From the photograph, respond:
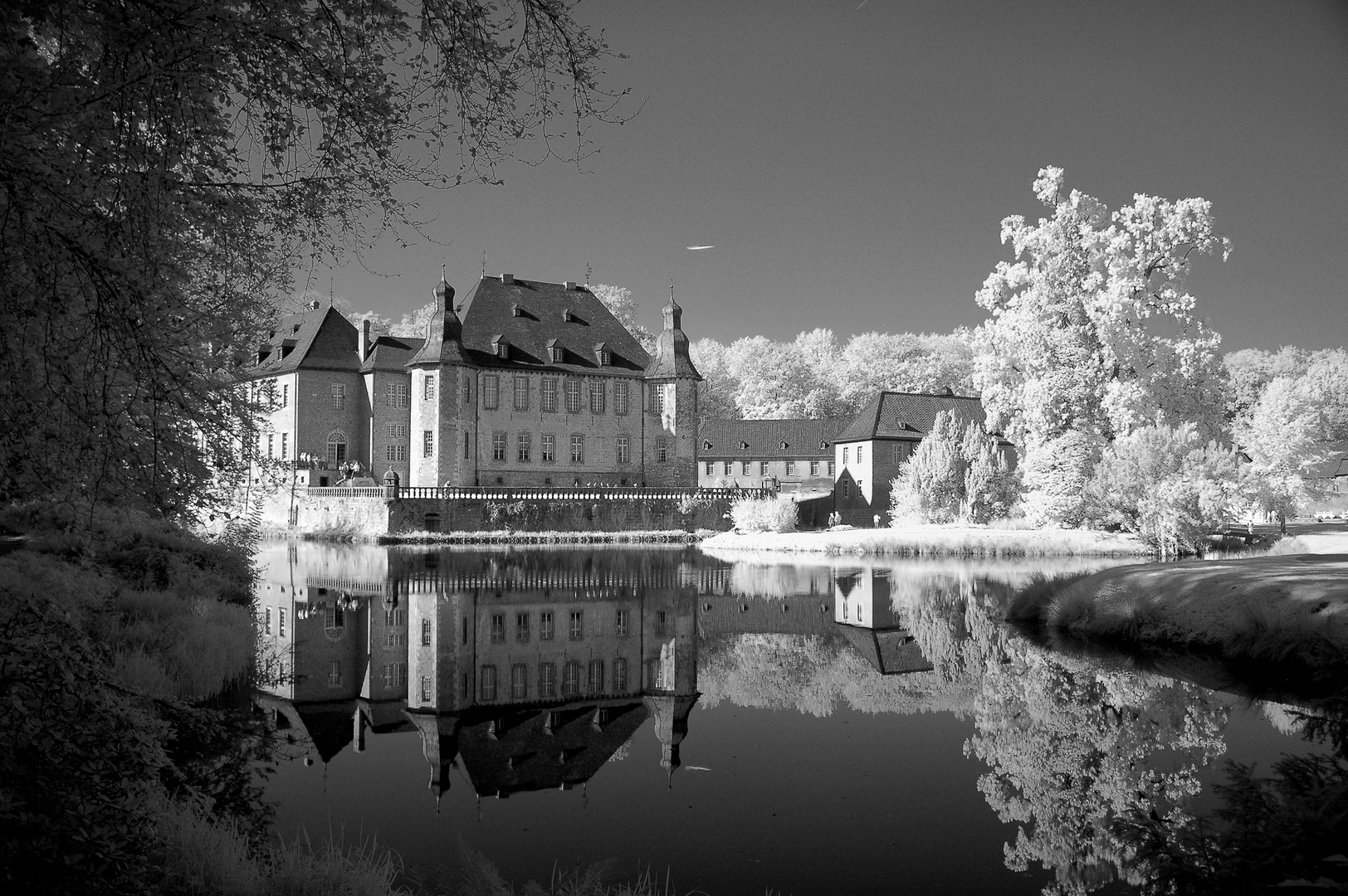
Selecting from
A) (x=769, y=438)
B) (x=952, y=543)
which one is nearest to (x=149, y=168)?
(x=952, y=543)

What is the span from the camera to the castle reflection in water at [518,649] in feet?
32.1

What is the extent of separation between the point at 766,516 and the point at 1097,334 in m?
19.3

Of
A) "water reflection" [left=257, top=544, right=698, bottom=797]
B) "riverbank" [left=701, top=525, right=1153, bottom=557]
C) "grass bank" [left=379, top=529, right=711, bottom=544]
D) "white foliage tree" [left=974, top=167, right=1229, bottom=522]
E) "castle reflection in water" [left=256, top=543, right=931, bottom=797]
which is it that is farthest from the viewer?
"grass bank" [left=379, top=529, right=711, bottom=544]

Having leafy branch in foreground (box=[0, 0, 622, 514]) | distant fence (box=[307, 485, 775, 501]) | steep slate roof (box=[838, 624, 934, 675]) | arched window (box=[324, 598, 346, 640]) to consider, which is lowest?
steep slate roof (box=[838, 624, 934, 675])

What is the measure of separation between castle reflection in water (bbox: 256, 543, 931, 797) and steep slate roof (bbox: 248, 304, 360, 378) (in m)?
24.6

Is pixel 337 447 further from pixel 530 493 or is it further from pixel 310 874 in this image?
pixel 310 874

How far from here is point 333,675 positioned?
1293 centimetres

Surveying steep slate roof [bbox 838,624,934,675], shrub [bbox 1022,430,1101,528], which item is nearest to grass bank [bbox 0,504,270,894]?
steep slate roof [bbox 838,624,934,675]

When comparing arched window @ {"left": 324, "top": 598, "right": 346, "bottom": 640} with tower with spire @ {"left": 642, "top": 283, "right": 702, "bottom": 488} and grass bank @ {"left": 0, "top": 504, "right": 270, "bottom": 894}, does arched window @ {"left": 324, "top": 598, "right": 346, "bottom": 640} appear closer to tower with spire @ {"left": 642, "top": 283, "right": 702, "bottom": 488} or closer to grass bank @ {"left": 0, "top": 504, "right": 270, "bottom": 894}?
grass bank @ {"left": 0, "top": 504, "right": 270, "bottom": 894}

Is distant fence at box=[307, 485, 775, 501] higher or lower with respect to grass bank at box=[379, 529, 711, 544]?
higher

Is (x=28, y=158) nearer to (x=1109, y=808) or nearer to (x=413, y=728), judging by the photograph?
(x=413, y=728)

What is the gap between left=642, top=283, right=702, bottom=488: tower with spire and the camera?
176ft

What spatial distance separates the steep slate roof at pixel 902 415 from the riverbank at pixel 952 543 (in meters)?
14.6

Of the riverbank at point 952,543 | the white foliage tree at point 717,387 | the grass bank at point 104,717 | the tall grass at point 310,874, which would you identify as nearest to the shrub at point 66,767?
the grass bank at point 104,717
